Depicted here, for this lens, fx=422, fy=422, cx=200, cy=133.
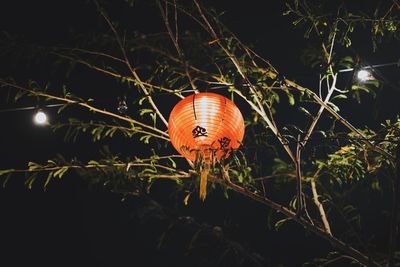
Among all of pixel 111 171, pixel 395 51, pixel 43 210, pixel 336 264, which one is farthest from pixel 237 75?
pixel 43 210

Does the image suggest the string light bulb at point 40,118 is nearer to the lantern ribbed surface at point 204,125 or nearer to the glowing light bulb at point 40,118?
the glowing light bulb at point 40,118

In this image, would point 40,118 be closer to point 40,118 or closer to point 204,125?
point 40,118

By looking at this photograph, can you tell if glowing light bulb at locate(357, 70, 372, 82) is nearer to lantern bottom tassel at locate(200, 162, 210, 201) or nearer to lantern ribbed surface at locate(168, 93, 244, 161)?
lantern ribbed surface at locate(168, 93, 244, 161)

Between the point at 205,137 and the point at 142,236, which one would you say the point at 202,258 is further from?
the point at 142,236

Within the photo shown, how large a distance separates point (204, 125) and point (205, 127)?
0.01 m

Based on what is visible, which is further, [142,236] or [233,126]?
[142,236]

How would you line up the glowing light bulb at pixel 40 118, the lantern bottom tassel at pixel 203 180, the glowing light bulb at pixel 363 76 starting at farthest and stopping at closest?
the glowing light bulb at pixel 40 118 → the glowing light bulb at pixel 363 76 → the lantern bottom tassel at pixel 203 180

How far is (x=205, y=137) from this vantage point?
234 cm

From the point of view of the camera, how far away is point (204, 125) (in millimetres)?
2344

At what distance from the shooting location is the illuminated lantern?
2.34 metres

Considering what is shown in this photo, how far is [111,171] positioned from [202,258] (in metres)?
1.44

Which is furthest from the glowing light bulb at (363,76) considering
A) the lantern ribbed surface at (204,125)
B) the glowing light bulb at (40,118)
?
the glowing light bulb at (40,118)

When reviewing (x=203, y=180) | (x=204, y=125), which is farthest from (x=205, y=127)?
(x=203, y=180)

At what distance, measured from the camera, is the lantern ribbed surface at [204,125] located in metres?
2.34
